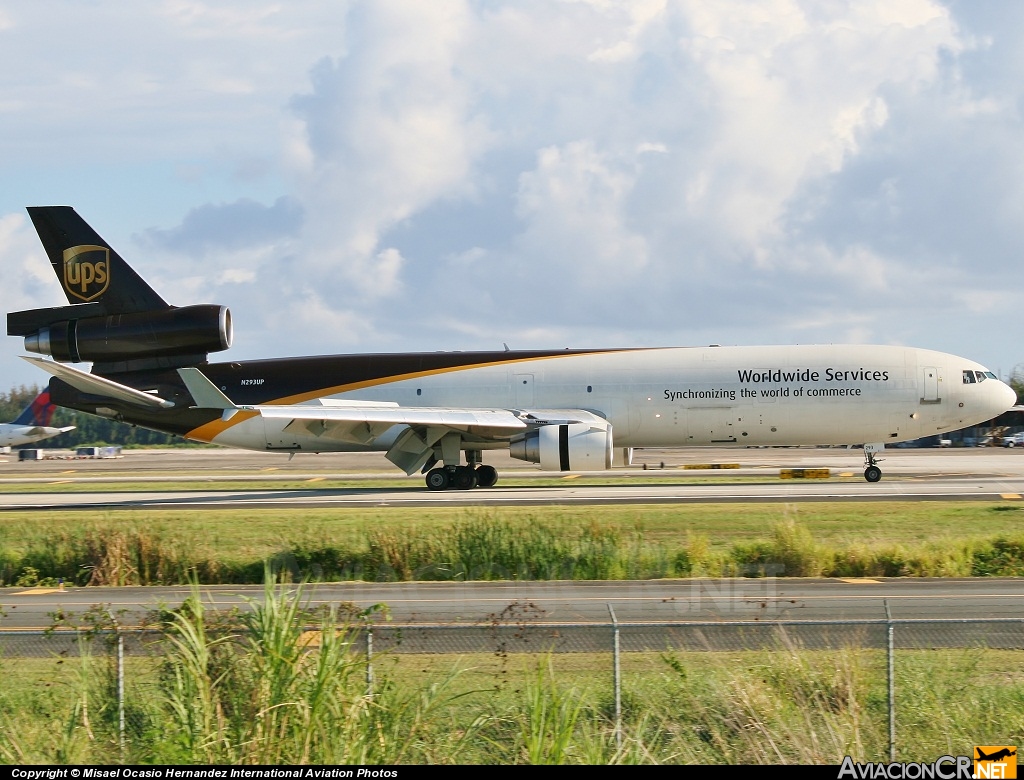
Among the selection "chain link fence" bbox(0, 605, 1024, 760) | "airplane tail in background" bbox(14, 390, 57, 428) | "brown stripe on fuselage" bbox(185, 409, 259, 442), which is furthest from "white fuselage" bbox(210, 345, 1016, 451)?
"airplane tail in background" bbox(14, 390, 57, 428)

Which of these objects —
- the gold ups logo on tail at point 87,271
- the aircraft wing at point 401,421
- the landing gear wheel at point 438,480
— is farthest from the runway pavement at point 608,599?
the gold ups logo on tail at point 87,271

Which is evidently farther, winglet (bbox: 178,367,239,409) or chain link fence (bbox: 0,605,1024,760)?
winglet (bbox: 178,367,239,409)

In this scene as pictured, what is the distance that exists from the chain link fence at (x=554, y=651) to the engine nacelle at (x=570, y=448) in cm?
2157

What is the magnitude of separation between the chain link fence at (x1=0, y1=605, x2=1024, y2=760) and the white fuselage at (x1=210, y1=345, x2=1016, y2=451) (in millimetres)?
24411

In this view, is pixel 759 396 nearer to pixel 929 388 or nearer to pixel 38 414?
pixel 929 388

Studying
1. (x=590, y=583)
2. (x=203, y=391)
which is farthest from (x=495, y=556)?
(x=203, y=391)

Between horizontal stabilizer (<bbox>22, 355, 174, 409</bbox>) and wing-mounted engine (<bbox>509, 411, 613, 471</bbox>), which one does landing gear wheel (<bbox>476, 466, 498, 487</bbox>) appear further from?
horizontal stabilizer (<bbox>22, 355, 174, 409</bbox>)

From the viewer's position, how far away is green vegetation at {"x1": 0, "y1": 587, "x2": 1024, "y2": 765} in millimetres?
9742

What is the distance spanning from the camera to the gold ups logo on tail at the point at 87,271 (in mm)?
40500

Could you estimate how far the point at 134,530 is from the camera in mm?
25766

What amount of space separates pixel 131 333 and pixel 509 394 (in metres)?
14.1

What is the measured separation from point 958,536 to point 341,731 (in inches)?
751

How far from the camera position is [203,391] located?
35.6m

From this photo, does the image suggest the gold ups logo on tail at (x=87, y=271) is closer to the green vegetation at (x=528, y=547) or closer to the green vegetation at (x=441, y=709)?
the green vegetation at (x=528, y=547)
